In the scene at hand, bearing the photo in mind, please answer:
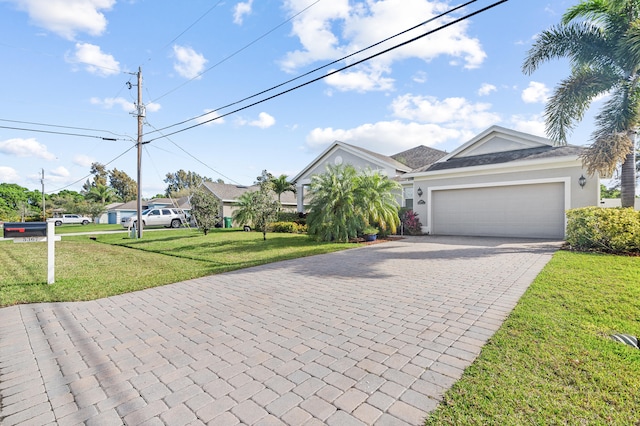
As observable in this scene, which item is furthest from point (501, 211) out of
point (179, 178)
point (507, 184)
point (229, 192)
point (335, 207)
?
point (179, 178)

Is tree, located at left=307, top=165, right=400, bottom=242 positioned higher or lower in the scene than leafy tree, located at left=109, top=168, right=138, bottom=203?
lower

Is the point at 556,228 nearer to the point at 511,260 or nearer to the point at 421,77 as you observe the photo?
the point at 511,260

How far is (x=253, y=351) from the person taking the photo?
327cm

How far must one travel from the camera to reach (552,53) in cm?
1098

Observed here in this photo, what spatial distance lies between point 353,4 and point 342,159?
44.0 feet

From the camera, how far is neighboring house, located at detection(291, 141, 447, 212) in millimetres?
18625

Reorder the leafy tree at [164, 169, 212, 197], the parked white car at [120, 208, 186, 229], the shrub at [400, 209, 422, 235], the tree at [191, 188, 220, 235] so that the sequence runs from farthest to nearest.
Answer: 1. the leafy tree at [164, 169, 212, 197]
2. the parked white car at [120, 208, 186, 229]
3. the tree at [191, 188, 220, 235]
4. the shrub at [400, 209, 422, 235]

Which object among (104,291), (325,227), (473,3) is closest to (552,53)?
(473,3)

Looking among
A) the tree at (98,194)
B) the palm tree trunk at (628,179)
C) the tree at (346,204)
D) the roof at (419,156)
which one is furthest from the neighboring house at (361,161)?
the tree at (98,194)

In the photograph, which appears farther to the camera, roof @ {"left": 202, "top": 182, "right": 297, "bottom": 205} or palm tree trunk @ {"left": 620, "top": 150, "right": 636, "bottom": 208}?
roof @ {"left": 202, "top": 182, "right": 297, "bottom": 205}

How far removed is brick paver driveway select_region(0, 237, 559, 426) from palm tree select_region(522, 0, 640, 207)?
6881 millimetres

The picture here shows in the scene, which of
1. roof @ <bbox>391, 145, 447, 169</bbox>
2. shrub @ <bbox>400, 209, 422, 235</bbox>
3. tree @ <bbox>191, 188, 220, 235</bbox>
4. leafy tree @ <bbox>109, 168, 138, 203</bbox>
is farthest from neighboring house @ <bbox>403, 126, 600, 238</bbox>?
leafy tree @ <bbox>109, 168, 138, 203</bbox>

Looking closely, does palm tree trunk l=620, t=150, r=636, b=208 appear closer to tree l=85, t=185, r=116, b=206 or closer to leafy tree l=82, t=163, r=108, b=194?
tree l=85, t=185, r=116, b=206

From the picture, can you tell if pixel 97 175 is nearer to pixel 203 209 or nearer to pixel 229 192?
pixel 229 192
